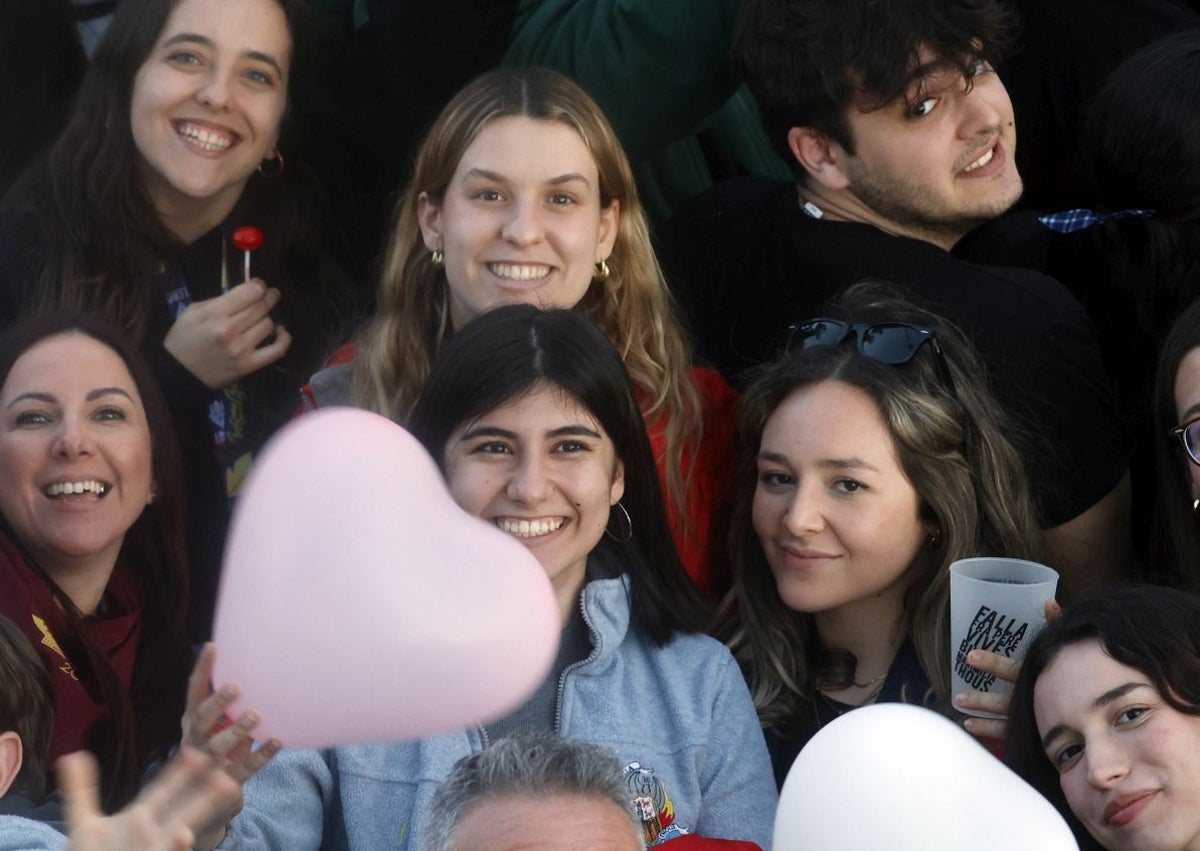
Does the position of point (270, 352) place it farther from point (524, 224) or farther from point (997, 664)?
point (997, 664)

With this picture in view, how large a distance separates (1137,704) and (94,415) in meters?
1.74

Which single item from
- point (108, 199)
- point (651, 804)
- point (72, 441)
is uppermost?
point (108, 199)

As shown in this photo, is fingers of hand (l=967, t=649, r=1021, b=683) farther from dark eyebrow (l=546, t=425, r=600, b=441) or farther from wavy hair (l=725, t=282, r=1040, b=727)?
dark eyebrow (l=546, t=425, r=600, b=441)

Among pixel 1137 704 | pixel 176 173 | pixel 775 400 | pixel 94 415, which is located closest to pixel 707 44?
pixel 775 400

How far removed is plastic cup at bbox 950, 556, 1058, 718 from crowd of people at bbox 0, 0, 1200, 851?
0.04 metres

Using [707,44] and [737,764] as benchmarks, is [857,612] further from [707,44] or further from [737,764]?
[707,44]

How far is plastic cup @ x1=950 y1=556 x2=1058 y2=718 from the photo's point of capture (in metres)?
2.54

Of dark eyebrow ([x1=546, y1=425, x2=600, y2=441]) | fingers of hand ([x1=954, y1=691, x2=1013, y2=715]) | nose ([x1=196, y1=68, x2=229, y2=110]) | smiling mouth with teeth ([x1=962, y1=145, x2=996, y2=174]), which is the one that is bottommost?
fingers of hand ([x1=954, y1=691, x2=1013, y2=715])

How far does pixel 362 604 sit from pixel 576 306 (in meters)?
1.40

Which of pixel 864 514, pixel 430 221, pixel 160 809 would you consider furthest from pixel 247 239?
pixel 160 809

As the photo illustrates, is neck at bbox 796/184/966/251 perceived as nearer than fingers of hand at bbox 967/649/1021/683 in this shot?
No

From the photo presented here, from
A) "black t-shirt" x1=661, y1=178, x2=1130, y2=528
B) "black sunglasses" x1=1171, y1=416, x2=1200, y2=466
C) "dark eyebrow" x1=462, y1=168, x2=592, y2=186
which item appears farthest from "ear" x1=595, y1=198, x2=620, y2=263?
"black sunglasses" x1=1171, y1=416, x2=1200, y2=466

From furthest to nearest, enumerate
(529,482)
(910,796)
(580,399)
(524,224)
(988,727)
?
1. (524,224)
2. (580,399)
3. (529,482)
4. (988,727)
5. (910,796)

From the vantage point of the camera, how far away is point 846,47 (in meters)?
3.21
